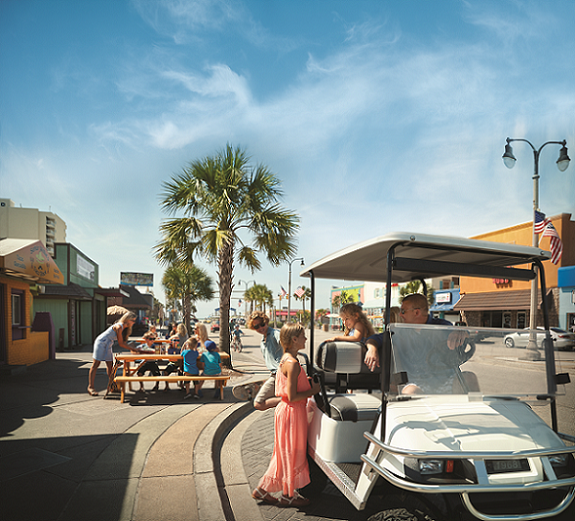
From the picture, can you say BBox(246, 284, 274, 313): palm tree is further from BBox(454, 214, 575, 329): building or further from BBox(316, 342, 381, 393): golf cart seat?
BBox(316, 342, 381, 393): golf cart seat

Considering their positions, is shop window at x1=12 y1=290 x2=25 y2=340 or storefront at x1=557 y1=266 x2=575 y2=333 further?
storefront at x1=557 y1=266 x2=575 y2=333

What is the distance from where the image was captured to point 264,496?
3596 millimetres

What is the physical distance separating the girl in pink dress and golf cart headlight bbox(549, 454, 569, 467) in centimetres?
167

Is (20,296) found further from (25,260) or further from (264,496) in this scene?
(264,496)

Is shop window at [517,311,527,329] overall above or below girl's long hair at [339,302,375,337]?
below

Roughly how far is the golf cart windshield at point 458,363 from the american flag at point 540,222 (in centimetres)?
1694

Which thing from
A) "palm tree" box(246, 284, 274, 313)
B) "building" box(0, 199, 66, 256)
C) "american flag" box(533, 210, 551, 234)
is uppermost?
"building" box(0, 199, 66, 256)

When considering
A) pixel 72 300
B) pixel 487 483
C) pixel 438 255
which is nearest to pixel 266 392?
pixel 438 255

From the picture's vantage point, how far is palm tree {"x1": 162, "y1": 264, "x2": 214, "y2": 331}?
3919cm

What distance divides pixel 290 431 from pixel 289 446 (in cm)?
12

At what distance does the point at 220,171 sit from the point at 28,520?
384 inches

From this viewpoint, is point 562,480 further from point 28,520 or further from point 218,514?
point 28,520

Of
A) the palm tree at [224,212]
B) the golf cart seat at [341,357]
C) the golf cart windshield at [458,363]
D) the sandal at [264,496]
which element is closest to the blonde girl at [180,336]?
the palm tree at [224,212]

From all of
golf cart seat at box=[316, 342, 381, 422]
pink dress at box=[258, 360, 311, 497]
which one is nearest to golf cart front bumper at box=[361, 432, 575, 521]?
golf cart seat at box=[316, 342, 381, 422]
